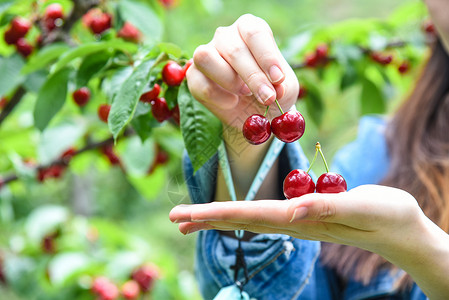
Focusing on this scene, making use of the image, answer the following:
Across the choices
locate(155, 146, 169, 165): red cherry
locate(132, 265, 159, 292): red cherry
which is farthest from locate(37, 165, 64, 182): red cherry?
locate(132, 265, 159, 292): red cherry

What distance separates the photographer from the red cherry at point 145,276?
1.50m

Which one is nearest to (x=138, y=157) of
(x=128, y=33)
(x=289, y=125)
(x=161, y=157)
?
(x=161, y=157)

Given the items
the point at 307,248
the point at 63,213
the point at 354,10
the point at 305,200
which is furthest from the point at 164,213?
the point at 305,200

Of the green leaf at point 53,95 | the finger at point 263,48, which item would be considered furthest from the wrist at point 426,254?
the green leaf at point 53,95

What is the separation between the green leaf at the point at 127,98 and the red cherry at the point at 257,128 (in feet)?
0.48

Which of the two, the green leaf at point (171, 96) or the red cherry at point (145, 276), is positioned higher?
the green leaf at point (171, 96)

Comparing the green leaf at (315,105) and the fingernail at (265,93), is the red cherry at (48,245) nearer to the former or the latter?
the green leaf at (315,105)

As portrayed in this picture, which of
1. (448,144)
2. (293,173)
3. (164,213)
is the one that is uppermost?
(293,173)

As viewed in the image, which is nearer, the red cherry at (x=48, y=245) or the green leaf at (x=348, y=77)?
the green leaf at (x=348, y=77)

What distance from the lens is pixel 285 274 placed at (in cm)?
78

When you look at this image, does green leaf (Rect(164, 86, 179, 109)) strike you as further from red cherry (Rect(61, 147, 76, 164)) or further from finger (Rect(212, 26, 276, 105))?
red cherry (Rect(61, 147, 76, 164))

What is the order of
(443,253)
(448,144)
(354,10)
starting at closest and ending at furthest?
(443,253) < (448,144) < (354,10)

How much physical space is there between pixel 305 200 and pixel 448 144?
847mm

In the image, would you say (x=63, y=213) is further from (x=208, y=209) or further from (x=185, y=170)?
(x=208, y=209)
